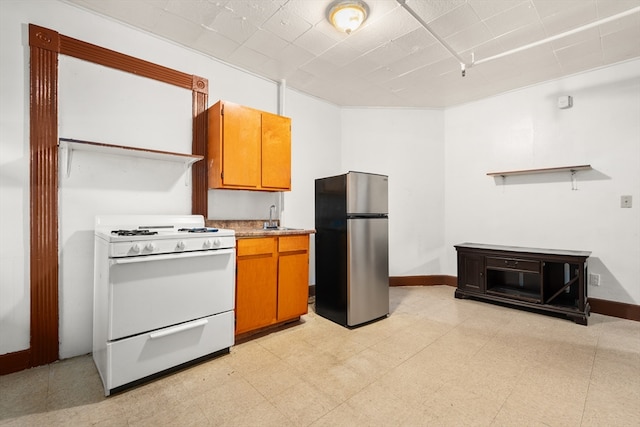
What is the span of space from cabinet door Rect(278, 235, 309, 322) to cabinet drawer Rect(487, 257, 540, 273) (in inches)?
99.0

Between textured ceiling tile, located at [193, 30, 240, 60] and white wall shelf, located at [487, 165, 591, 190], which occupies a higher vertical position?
textured ceiling tile, located at [193, 30, 240, 60]

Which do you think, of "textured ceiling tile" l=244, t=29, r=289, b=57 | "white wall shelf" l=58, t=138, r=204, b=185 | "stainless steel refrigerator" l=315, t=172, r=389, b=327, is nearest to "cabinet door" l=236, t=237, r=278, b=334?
"stainless steel refrigerator" l=315, t=172, r=389, b=327

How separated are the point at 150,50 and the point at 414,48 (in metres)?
2.69

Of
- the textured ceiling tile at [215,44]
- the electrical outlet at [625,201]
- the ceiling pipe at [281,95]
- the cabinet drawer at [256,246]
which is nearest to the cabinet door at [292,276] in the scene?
the cabinet drawer at [256,246]

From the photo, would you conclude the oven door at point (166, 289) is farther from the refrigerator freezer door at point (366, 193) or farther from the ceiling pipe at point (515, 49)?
the ceiling pipe at point (515, 49)

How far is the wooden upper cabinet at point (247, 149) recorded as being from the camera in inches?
116

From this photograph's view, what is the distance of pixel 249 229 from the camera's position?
3391 millimetres

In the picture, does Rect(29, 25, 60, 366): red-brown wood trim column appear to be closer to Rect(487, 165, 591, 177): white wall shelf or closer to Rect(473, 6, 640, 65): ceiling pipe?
Rect(473, 6, 640, 65): ceiling pipe

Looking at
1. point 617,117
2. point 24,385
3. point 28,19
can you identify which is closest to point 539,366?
point 617,117

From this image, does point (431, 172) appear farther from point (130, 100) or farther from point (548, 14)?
point (130, 100)

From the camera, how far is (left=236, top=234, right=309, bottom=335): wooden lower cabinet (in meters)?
2.70

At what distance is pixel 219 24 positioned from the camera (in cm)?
272

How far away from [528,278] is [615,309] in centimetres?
86

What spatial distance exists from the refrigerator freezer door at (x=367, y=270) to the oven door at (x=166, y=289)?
1245 mm
